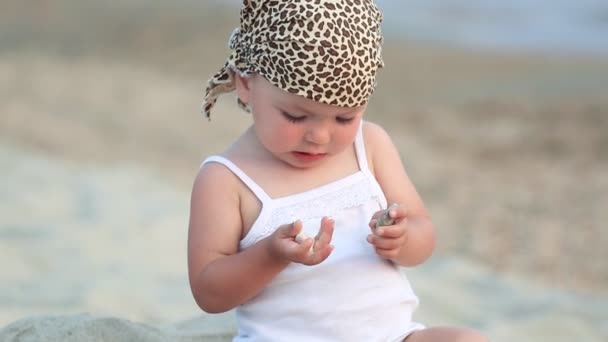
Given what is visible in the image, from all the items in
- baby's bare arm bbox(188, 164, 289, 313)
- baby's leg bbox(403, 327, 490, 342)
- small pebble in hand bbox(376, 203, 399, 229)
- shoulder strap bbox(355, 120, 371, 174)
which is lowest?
baby's leg bbox(403, 327, 490, 342)

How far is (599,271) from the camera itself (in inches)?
246

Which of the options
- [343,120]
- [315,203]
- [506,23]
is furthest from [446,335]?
[506,23]

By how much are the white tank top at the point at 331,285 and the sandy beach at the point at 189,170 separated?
72cm

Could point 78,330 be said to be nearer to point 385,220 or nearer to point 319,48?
point 385,220

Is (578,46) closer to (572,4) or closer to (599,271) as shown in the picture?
(572,4)

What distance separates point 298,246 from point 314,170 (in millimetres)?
430

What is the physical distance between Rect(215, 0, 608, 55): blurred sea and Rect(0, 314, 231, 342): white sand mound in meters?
11.7

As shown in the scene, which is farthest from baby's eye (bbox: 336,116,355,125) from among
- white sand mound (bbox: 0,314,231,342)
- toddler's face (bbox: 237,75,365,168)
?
white sand mound (bbox: 0,314,231,342)

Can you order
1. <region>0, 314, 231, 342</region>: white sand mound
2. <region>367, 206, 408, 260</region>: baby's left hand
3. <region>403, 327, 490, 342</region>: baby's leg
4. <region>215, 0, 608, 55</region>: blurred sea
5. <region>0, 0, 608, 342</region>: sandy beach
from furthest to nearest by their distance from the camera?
1. <region>215, 0, 608, 55</region>: blurred sea
2. <region>0, 0, 608, 342</region>: sandy beach
3. <region>0, 314, 231, 342</region>: white sand mound
4. <region>403, 327, 490, 342</region>: baby's leg
5. <region>367, 206, 408, 260</region>: baby's left hand

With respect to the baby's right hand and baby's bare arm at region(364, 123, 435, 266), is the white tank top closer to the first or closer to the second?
baby's bare arm at region(364, 123, 435, 266)

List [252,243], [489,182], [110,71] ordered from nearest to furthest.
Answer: [252,243] → [489,182] → [110,71]

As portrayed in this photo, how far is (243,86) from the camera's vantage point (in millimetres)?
2670

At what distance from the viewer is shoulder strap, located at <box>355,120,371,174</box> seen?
9.12ft

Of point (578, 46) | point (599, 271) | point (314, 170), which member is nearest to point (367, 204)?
point (314, 170)
